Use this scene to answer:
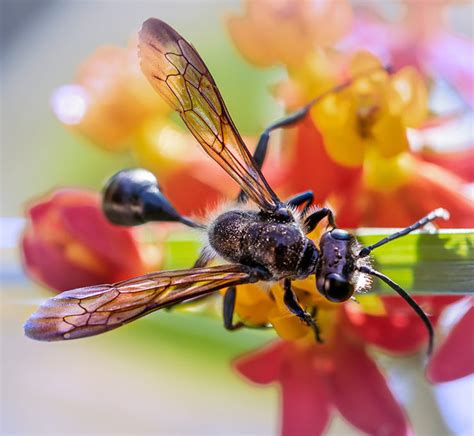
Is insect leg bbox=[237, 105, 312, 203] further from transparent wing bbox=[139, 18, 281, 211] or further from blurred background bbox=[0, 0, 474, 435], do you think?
blurred background bbox=[0, 0, 474, 435]

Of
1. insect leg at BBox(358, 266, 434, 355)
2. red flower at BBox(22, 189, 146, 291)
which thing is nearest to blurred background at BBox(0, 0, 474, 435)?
red flower at BBox(22, 189, 146, 291)

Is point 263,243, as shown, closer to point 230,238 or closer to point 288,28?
point 230,238

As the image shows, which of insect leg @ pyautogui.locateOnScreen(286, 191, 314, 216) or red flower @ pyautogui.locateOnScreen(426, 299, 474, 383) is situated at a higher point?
insect leg @ pyautogui.locateOnScreen(286, 191, 314, 216)

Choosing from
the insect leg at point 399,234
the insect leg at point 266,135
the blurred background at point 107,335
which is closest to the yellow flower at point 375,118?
the insect leg at point 266,135

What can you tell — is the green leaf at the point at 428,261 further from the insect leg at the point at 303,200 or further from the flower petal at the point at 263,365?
the flower petal at the point at 263,365

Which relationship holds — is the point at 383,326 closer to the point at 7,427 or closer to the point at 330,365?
the point at 330,365

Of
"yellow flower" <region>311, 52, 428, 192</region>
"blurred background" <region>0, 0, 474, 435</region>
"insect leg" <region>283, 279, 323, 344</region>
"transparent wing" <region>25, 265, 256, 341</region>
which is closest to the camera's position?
"transparent wing" <region>25, 265, 256, 341</region>
